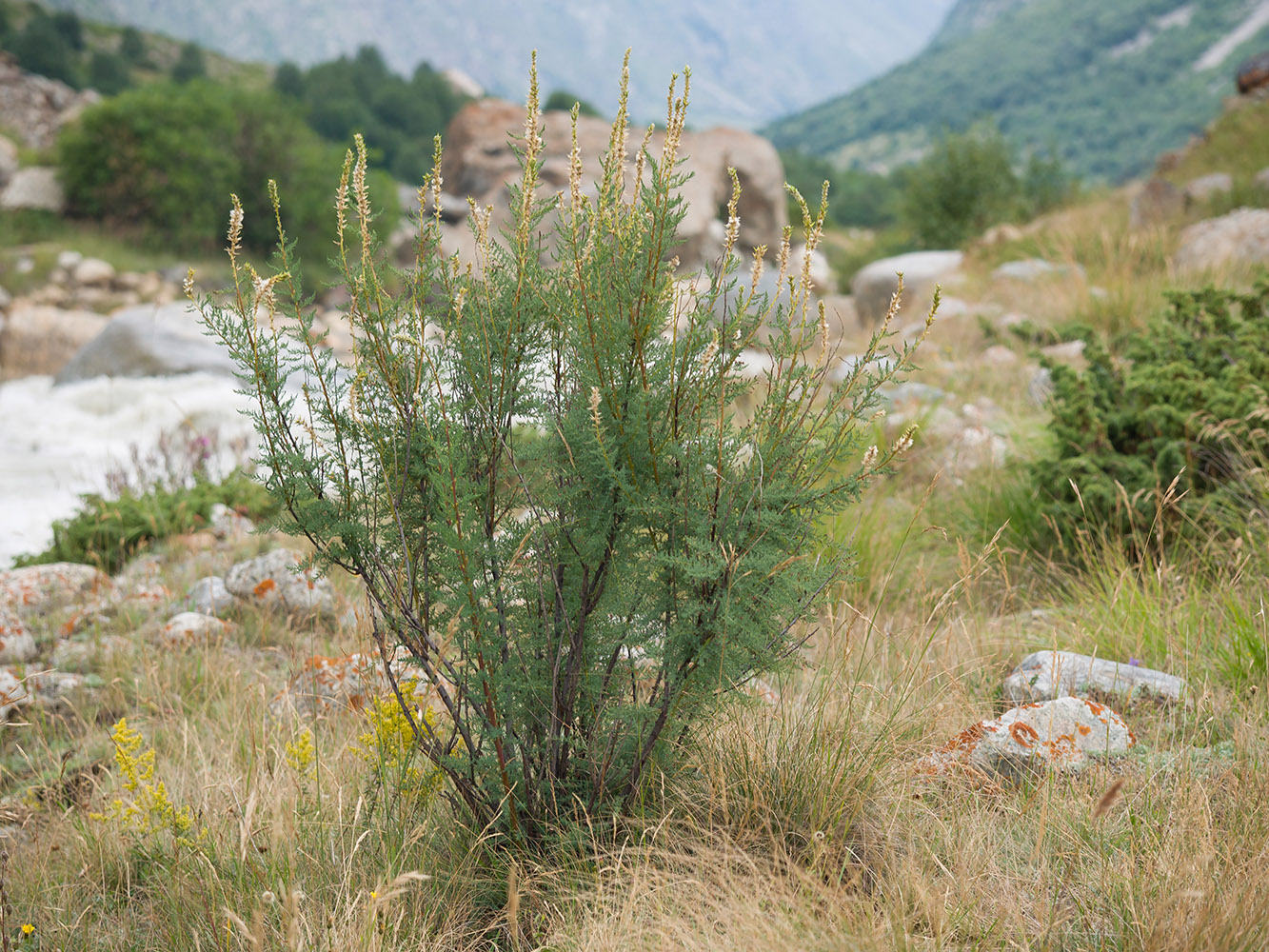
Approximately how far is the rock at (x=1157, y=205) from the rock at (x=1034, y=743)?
8578mm

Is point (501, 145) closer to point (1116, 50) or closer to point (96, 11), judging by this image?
point (1116, 50)

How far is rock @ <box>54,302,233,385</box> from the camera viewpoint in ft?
28.3

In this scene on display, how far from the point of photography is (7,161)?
69.7 ft

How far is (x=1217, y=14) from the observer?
82.3m

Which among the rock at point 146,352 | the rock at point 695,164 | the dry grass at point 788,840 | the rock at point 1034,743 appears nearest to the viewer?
the dry grass at point 788,840

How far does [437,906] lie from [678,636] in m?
0.76

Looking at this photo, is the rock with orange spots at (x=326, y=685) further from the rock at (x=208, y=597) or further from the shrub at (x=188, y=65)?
the shrub at (x=188, y=65)

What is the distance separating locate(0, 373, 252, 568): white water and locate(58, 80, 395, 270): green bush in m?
11.9

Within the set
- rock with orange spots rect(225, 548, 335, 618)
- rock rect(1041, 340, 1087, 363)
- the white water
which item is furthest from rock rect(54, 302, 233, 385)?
rock rect(1041, 340, 1087, 363)

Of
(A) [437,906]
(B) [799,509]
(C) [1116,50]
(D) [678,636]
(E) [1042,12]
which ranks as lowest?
(A) [437,906]

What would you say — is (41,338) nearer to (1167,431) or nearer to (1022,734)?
(1167,431)

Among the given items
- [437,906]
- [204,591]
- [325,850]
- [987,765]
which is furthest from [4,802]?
[987,765]

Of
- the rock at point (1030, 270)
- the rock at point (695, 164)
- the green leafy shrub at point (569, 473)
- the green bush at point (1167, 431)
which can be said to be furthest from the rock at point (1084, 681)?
the rock at point (695, 164)

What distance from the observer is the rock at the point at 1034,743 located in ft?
6.62
